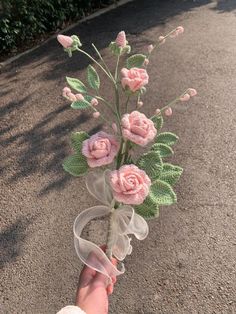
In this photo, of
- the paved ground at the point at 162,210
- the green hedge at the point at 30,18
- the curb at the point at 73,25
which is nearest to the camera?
the paved ground at the point at 162,210

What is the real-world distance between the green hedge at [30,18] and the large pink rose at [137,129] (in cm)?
518

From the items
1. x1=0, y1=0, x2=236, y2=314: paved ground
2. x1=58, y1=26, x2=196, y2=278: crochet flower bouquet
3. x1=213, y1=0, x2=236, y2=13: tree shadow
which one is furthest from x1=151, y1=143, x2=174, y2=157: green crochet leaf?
x1=213, y1=0, x2=236, y2=13: tree shadow

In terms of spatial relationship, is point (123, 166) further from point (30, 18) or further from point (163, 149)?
point (30, 18)

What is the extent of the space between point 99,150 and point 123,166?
0.12m

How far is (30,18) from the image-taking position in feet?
21.2

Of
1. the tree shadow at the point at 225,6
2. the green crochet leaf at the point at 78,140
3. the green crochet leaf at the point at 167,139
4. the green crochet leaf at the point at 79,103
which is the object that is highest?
the green crochet leaf at the point at 79,103

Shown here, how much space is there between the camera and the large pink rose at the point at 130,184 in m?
1.51

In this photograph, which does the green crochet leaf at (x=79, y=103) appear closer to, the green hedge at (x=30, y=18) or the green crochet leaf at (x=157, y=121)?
the green crochet leaf at (x=157, y=121)

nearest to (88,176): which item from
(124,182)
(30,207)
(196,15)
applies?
(124,182)

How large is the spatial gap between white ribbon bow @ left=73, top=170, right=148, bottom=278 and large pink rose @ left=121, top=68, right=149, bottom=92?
0.36m

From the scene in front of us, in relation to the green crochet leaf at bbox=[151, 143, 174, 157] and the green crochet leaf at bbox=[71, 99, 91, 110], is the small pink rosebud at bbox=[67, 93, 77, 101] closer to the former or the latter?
the green crochet leaf at bbox=[71, 99, 91, 110]

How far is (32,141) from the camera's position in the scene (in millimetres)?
4582

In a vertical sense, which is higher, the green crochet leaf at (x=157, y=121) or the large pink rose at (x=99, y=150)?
the large pink rose at (x=99, y=150)

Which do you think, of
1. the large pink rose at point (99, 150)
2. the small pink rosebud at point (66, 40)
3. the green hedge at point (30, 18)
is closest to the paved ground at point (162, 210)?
the green hedge at point (30, 18)
